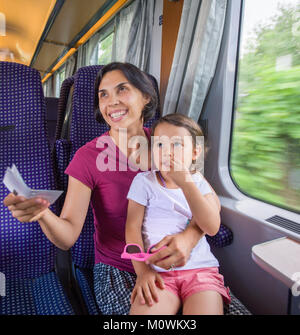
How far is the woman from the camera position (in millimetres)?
1095

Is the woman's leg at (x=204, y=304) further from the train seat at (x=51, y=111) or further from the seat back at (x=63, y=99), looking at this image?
the train seat at (x=51, y=111)

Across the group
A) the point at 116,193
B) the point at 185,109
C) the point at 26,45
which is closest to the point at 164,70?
the point at 185,109

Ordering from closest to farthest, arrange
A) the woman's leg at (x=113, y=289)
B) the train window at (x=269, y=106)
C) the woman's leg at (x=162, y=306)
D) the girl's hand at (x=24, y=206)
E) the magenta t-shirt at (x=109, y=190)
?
the girl's hand at (x=24, y=206)
the woman's leg at (x=162, y=306)
the woman's leg at (x=113, y=289)
the magenta t-shirt at (x=109, y=190)
the train window at (x=269, y=106)

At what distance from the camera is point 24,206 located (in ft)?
2.69

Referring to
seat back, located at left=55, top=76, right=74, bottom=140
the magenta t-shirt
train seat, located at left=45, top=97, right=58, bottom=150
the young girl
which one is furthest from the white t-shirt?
train seat, located at left=45, top=97, right=58, bottom=150

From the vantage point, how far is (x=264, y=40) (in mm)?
1523

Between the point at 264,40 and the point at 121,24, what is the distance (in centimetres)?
232

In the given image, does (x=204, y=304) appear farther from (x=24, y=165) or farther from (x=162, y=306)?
(x=24, y=165)

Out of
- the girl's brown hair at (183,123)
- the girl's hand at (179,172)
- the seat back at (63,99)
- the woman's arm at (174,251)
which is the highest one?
the seat back at (63,99)

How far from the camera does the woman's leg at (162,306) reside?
92 cm

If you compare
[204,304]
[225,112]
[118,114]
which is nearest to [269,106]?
[225,112]

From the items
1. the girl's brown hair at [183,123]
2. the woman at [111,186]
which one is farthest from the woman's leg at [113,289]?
the girl's brown hair at [183,123]
